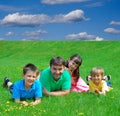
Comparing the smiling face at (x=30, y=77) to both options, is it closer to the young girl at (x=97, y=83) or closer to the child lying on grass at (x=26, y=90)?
the child lying on grass at (x=26, y=90)

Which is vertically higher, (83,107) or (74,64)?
(74,64)

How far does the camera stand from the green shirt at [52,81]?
1258 cm

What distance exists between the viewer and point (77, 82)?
47.3 ft

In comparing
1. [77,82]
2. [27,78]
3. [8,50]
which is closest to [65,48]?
[8,50]

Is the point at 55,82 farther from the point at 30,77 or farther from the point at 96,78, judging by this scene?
the point at 30,77

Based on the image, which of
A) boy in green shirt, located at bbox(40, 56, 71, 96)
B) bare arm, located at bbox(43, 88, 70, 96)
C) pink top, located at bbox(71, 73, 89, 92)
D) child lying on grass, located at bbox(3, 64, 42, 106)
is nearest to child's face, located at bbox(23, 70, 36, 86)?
child lying on grass, located at bbox(3, 64, 42, 106)

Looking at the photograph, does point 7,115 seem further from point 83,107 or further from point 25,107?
point 83,107

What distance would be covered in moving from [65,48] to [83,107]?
3952 cm

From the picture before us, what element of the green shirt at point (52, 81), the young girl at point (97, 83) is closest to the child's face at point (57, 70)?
the green shirt at point (52, 81)

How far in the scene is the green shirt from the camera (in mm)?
12578

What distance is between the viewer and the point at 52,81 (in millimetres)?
12633

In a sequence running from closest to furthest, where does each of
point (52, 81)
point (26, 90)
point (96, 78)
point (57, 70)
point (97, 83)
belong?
point (26, 90)
point (57, 70)
point (52, 81)
point (96, 78)
point (97, 83)

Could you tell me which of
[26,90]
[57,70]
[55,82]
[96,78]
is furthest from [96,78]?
[26,90]

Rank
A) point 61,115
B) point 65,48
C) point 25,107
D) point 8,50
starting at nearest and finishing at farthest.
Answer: point 61,115, point 25,107, point 65,48, point 8,50
